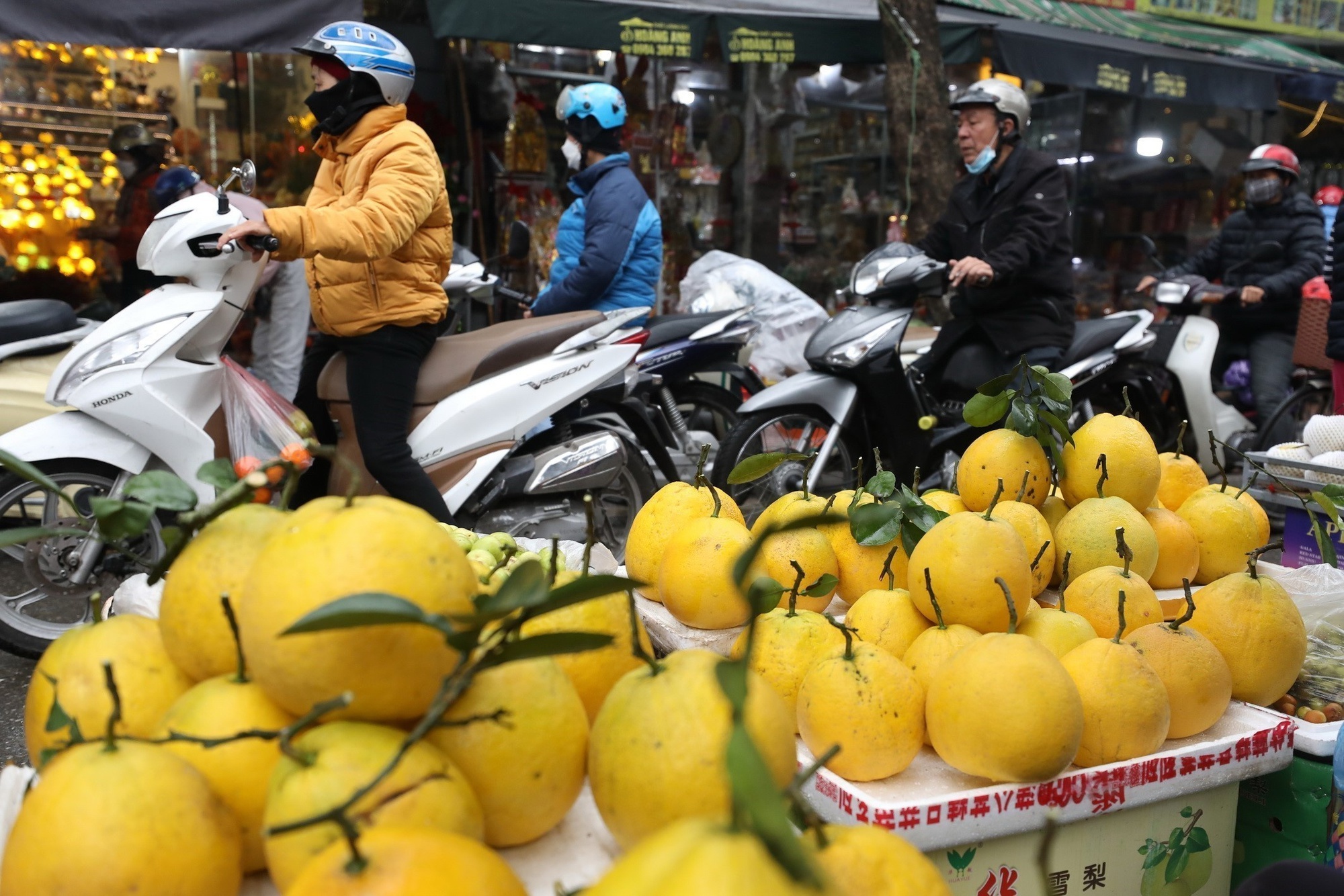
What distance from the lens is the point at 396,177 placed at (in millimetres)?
3158

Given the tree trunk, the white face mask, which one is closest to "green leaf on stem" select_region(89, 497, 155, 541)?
the white face mask

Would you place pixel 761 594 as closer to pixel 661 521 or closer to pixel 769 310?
pixel 661 521

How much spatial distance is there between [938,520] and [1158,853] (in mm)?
691

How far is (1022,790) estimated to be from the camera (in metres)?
1.50

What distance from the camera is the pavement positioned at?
3.00 meters

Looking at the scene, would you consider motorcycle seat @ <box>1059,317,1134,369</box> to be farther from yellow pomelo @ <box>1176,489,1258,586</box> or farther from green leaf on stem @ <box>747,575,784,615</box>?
green leaf on stem @ <box>747,575,784,615</box>

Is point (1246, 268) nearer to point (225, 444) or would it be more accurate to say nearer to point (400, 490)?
point (400, 490)

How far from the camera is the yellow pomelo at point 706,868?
697mm

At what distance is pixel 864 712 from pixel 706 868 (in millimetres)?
Answer: 858

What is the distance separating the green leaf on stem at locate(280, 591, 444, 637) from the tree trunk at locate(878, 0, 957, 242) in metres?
6.36

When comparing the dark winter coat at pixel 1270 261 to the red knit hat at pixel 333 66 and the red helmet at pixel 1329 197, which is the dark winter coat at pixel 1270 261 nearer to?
the red helmet at pixel 1329 197

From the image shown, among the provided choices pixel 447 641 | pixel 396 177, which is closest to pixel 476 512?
pixel 396 177

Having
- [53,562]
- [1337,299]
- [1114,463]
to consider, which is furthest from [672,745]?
[1337,299]

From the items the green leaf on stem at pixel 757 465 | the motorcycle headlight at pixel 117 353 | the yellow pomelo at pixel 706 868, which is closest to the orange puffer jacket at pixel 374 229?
the motorcycle headlight at pixel 117 353
